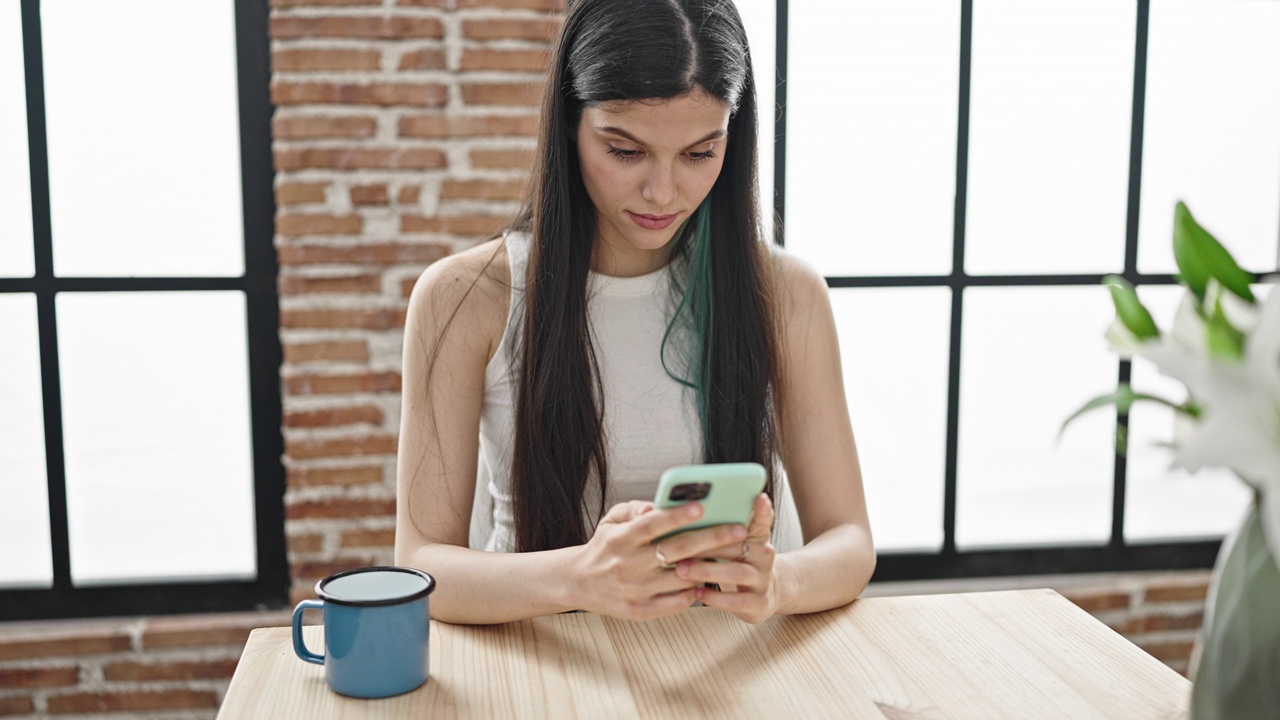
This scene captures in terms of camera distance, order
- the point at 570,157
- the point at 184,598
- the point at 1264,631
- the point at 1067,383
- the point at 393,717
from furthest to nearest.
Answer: the point at 1067,383 → the point at 184,598 → the point at 570,157 → the point at 393,717 → the point at 1264,631

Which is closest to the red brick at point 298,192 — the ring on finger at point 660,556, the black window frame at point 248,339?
the black window frame at point 248,339

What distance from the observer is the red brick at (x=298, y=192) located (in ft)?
6.11

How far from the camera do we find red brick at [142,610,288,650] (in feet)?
6.47

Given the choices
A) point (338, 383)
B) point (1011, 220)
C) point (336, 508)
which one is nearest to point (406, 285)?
point (338, 383)

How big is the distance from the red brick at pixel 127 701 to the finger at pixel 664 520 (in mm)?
1465

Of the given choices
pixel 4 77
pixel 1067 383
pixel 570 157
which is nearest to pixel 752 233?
pixel 570 157

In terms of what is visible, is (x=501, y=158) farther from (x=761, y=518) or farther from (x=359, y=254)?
(x=761, y=518)

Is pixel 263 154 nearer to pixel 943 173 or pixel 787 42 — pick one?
pixel 787 42

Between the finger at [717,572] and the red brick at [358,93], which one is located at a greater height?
the red brick at [358,93]

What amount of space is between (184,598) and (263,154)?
92 centimetres

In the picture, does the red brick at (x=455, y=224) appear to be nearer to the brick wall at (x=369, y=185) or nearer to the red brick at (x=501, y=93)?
the brick wall at (x=369, y=185)

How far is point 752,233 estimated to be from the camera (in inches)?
55.2

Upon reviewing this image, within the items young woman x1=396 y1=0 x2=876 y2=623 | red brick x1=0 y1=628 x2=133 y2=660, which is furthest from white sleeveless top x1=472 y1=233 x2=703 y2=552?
red brick x1=0 y1=628 x2=133 y2=660

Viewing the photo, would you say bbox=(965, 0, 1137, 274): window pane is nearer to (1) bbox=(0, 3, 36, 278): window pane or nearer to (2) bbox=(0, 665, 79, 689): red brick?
(1) bbox=(0, 3, 36, 278): window pane
